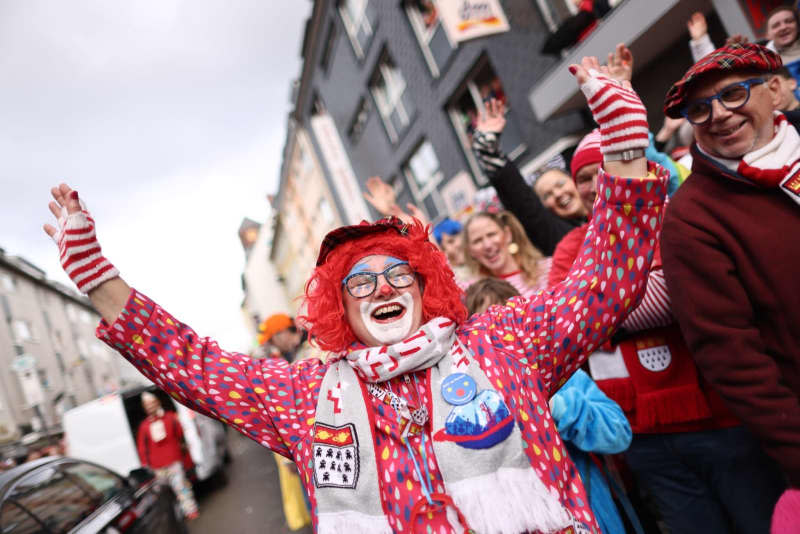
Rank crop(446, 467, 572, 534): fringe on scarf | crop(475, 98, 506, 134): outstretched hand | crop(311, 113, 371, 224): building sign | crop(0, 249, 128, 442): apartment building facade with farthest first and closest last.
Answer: crop(0, 249, 128, 442): apartment building facade
crop(311, 113, 371, 224): building sign
crop(475, 98, 506, 134): outstretched hand
crop(446, 467, 572, 534): fringe on scarf

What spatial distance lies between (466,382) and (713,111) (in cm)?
119

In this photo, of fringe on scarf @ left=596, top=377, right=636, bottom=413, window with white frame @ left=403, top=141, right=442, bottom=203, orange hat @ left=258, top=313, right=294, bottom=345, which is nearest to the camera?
fringe on scarf @ left=596, top=377, right=636, bottom=413

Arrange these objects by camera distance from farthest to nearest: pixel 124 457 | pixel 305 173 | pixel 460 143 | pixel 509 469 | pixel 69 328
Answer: pixel 69 328, pixel 305 173, pixel 460 143, pixel 124 457, pixel 509 469

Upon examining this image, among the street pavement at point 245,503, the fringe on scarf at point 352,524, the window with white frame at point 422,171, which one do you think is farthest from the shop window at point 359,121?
the fringe on scarf at point 352,524

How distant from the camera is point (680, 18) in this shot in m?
6.46

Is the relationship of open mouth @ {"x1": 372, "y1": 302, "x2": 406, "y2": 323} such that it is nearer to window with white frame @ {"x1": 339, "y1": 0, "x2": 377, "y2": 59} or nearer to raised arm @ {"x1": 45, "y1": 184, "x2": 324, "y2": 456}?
raised arm @ {"x1": 45, "y1": 184, "x2": 324, "y2": 456}

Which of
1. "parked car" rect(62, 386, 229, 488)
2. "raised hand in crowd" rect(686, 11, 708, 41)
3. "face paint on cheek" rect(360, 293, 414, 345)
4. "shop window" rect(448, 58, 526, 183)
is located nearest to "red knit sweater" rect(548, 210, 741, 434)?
"face paint on cheek" rect(360, 293, 414, 345)

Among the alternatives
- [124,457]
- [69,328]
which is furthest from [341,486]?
[69,328]

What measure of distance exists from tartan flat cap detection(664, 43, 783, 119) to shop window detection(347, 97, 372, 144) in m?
15.1

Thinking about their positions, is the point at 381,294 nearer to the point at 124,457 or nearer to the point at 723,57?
the point at 723,57

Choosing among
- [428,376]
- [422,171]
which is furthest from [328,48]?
[428,376]

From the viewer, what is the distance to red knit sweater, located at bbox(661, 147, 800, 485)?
58.7 inches

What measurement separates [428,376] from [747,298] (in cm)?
102

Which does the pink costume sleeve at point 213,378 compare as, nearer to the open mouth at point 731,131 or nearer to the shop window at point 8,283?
the open mouth at point 731,131
